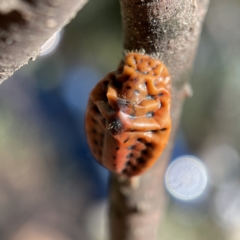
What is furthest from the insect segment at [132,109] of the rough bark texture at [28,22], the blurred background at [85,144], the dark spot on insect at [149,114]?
the blurred background at [85,144]

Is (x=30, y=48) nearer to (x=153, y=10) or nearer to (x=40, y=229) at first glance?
(x=153, y=10)

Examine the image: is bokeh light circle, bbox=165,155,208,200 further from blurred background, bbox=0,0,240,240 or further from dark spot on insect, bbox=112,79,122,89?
dark spot on insect, bbox=112,79,122,89

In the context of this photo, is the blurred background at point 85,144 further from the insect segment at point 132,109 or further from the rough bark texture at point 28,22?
the rough bark texture at point 28,22

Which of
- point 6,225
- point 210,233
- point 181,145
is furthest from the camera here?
point 181,145

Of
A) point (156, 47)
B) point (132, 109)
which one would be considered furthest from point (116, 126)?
point (156, 47)

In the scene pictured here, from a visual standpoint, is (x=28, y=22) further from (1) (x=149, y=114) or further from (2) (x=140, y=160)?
(2) (x=140, y=160)

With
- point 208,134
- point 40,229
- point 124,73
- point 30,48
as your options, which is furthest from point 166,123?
point 208,134
